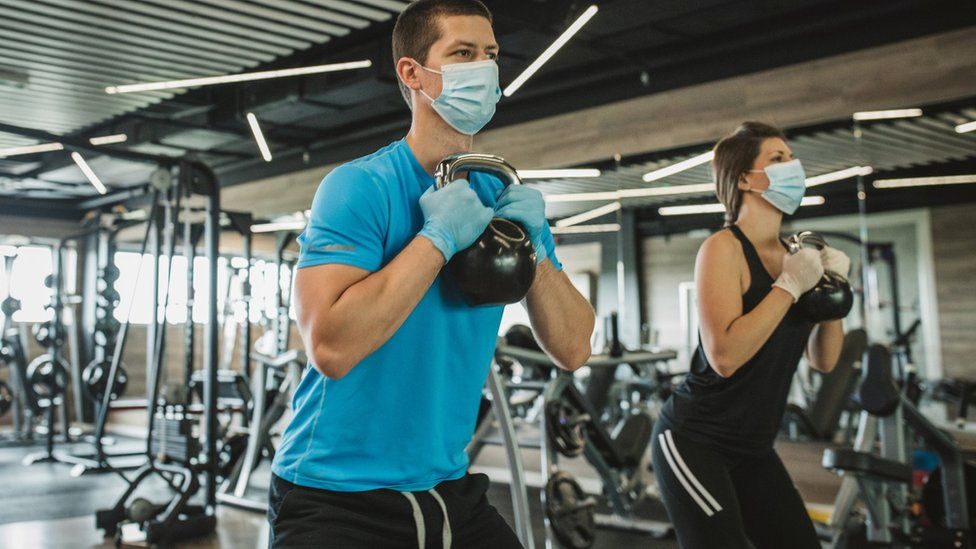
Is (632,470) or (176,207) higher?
(176,207)

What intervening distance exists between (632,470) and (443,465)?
3590 mm

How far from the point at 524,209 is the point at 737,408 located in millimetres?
914

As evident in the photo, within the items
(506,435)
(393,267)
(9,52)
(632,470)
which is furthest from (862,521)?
(9,52)

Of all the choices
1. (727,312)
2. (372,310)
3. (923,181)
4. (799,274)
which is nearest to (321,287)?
(372,310)

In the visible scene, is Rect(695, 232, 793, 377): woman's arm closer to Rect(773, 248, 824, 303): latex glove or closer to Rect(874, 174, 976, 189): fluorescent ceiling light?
Rect(773, 248, 824, 303): latex glove

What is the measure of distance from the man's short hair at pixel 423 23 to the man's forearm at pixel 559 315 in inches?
13.9

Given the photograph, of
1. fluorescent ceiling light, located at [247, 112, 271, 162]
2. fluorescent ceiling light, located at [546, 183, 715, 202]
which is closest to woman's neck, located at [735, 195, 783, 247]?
fluorescent ceiling light, located at [546, 183, 715, 202]

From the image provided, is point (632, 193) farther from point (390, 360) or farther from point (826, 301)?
point (390, 360)

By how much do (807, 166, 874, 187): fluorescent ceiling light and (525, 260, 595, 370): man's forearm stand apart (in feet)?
14.1

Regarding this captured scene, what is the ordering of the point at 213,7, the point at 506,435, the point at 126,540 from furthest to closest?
the point at 213,7
the point at 126,540
the point at 506,435

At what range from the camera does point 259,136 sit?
8.27 metres

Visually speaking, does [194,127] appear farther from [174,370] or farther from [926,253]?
[926,253]

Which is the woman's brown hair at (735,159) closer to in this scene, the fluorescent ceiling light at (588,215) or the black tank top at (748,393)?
the black tank top at (748,393)

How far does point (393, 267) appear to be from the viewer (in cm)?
101
